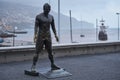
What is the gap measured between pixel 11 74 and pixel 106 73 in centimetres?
283

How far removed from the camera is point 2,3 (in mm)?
11375

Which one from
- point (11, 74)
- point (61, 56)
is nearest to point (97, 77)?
point (11, 74)

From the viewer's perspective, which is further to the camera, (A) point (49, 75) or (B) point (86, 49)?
(B) point (86, 49)

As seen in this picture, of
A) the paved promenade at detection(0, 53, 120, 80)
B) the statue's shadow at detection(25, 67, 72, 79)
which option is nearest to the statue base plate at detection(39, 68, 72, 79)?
the statue's shadow at detection(25, 67, 72, 79)

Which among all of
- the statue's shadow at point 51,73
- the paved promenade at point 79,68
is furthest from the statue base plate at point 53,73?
the paved promenade at point 79,68

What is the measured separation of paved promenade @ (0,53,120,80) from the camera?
691 centimetres

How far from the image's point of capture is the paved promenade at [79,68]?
6914 mm

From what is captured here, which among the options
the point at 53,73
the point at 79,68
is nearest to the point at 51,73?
the point at 53,73

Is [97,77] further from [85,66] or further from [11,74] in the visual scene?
[11,74]

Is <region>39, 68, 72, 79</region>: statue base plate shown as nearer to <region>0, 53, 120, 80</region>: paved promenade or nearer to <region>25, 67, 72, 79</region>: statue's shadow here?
<region>25, 67, 72, 79</region>: statue's shadow

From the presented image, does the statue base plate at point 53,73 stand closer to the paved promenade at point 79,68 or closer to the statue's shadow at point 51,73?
the statue's shadow at point 51,73

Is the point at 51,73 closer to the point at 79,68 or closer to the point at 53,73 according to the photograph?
the point at 53,73

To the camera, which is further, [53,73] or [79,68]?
[79,68]

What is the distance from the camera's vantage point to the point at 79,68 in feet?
27.0
